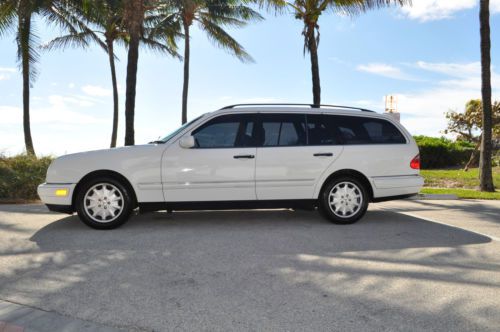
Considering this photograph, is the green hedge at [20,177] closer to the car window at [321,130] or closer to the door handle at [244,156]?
the door handle at [244,156]

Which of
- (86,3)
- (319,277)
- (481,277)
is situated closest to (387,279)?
(319,277)

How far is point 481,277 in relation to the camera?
4.36 m

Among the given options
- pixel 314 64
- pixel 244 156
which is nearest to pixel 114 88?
pixel 314 64

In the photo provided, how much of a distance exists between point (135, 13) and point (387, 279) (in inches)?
531

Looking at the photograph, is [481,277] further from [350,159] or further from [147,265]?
[147,265]

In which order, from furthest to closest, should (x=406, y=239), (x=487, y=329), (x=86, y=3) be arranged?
(x=86, y=3) < (x=406, y=239) < (x=487, y=329)

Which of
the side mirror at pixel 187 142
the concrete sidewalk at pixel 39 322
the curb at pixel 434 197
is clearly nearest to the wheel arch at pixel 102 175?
the side mirror at pixel 187 142

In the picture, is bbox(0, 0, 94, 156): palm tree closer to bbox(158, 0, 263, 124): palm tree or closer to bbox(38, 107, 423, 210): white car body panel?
bbox(158, 0, 263, 124): palm tree

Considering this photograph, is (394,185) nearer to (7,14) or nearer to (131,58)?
(131,58)

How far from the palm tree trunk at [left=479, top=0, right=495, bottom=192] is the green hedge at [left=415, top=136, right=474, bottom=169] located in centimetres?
1106

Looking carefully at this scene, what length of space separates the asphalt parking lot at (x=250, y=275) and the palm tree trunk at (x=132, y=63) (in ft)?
26.6

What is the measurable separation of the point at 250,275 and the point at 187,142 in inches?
101

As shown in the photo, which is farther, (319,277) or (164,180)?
(164,180)

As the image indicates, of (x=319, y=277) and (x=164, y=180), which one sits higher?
(x=164, y=180)
